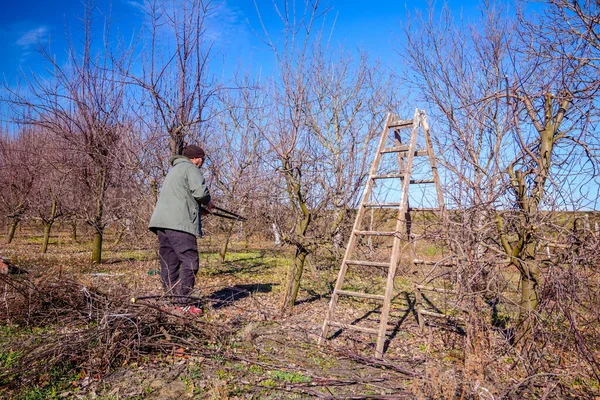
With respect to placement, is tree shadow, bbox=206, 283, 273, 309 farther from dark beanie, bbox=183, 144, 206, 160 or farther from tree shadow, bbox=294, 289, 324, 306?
dark beanie, bbox=183, 144, 206, 160

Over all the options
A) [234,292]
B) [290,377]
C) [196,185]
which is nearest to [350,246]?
[290,377]

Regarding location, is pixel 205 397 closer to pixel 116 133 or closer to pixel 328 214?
pixel 328 214

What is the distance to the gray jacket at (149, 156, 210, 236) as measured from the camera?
4930 mm

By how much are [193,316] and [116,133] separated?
5985mm

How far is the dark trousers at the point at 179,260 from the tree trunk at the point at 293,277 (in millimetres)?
1264

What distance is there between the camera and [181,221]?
492cm

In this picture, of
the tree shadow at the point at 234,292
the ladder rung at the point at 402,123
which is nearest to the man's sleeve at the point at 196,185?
the tree shadow at the point at 234,292

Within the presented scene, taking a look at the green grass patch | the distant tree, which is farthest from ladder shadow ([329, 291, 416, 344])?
the distant tree

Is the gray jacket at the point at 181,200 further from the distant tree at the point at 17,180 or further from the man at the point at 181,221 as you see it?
the distant tree at the point at 17,180

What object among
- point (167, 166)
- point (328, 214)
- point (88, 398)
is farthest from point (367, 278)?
point (88, 398)

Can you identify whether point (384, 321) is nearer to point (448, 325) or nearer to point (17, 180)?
point (448, 325)

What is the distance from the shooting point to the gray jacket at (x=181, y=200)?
16.2 feet

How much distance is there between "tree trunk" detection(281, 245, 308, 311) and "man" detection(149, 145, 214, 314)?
4.15 feet

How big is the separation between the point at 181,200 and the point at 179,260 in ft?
2.46
